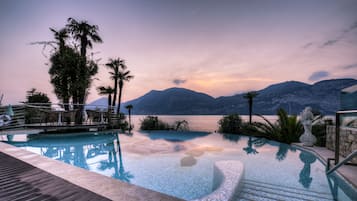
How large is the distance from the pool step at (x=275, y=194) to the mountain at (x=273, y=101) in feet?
9.79

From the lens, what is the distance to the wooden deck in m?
1.81

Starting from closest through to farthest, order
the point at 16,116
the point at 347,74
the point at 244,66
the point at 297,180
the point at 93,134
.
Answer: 1. the point at 297,180
2. the point at 16,116
3. the point at 347,74
4. the point at 93,134
5. the point at 244,66

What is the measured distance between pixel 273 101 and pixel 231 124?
36.6 ft

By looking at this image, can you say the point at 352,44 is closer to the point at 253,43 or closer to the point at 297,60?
the point at 297,60

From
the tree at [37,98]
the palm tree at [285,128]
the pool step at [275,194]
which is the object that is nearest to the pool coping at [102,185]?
the pool step at [275,194]

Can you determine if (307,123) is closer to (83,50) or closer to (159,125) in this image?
(159,125)

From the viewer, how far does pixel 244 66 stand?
37.3 ft

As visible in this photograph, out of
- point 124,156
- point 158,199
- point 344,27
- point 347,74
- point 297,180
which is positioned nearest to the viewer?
point 158,199

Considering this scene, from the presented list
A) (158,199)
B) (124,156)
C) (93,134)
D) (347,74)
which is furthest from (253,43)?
(93,134)

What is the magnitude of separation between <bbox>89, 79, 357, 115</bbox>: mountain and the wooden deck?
6223 millimetres

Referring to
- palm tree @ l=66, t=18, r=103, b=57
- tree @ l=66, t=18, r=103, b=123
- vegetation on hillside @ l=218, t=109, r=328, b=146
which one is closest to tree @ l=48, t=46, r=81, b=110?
tree @ l=66, t=18, r=103, b=123

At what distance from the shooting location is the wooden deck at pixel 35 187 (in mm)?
1814

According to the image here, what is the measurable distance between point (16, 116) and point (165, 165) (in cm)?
890

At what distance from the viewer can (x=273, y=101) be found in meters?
19.2
